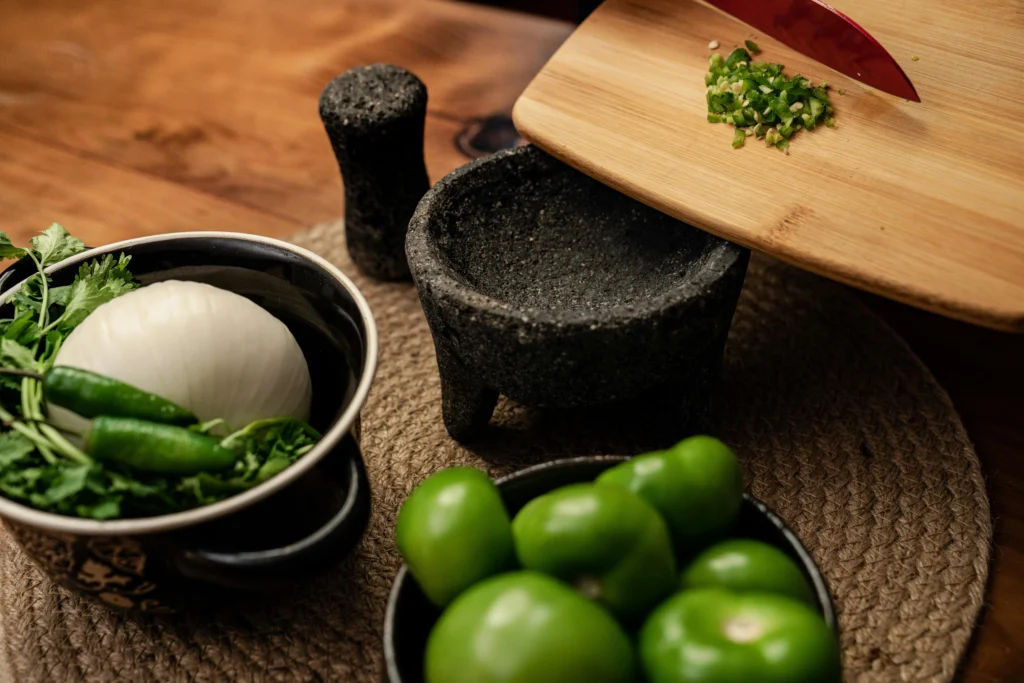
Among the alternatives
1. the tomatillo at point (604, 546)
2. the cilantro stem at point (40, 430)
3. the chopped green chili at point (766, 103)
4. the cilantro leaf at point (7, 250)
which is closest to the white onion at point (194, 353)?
the cilantro stem at point (40, 430)

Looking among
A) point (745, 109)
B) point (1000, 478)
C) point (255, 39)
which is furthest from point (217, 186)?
point (1000, 478)

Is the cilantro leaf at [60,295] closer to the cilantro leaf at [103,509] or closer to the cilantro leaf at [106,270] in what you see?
the cilantro leaf at [106,270]

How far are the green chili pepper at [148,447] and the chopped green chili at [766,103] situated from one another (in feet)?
2.03

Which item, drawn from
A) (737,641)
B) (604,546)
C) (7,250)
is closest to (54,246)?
(7,250)

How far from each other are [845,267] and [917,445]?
0.94ft

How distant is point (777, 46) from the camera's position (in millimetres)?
1113

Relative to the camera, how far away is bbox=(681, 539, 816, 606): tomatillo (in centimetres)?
66

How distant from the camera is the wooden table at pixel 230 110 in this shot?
1.23 m

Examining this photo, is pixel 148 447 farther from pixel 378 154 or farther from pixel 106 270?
pixel 378 154

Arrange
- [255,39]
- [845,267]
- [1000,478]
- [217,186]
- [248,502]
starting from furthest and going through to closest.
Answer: [255,39], [217,186], [1000,478], [845,267], [248,502]

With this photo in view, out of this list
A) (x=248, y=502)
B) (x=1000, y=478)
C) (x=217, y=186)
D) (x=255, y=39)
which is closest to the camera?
(x=248, y=502)

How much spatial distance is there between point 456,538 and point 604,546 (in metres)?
0.11

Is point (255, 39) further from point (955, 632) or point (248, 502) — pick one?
point (955, 632)

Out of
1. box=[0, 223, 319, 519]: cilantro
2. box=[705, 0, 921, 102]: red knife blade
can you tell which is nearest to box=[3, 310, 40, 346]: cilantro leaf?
box=[0, 223, 319, 519]: cilantro
